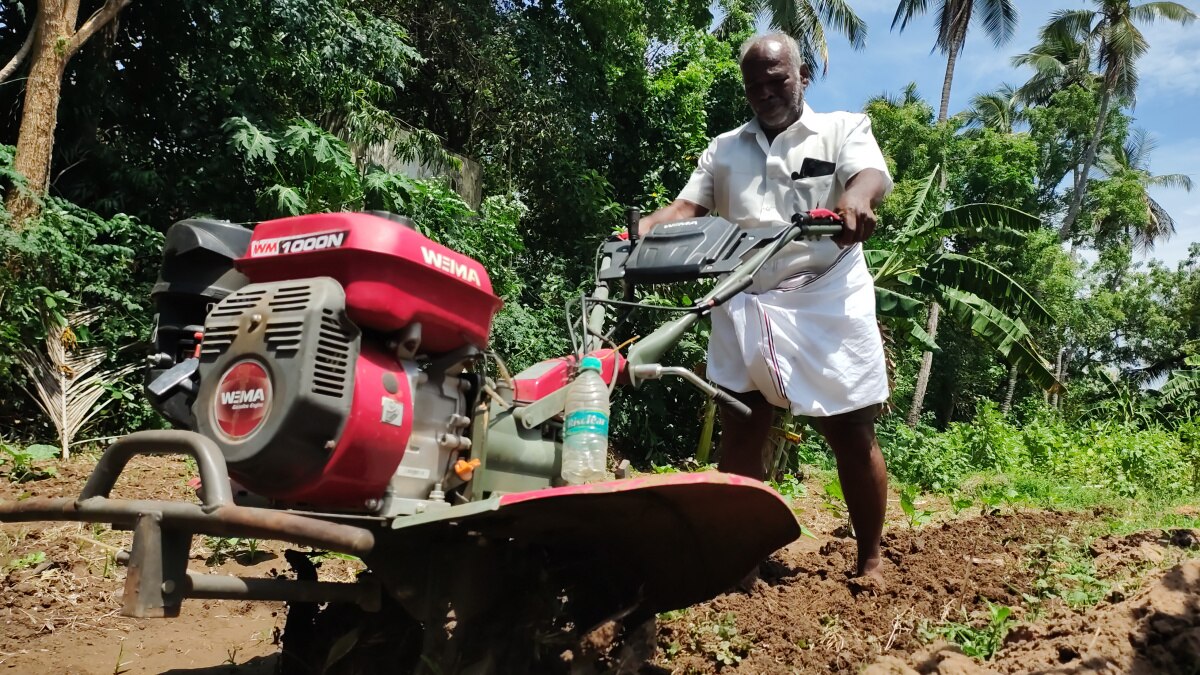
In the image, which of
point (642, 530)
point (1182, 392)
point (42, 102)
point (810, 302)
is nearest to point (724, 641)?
point (642, 530)

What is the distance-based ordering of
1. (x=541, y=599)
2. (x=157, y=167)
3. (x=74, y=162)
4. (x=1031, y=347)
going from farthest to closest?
(x=1031, y=347) < (x=157, y=167) < (x=74, y=162) < (x=541, y=599)

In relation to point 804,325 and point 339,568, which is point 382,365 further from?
point 339,568

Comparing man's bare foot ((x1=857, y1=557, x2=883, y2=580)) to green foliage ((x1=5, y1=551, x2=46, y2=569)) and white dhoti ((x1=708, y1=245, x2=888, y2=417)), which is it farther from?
green foliage ((x1=5, y1=551, x2=46, y2=569))

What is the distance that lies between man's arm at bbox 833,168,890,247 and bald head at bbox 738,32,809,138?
0.38 m

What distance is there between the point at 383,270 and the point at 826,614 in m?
1.76

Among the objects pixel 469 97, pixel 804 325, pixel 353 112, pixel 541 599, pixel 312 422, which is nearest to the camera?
pixel 312 422

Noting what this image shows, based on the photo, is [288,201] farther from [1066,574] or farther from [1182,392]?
[1182,392]

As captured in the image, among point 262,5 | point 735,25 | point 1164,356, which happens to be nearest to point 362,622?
point 262,5

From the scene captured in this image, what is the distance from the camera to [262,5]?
8.20m

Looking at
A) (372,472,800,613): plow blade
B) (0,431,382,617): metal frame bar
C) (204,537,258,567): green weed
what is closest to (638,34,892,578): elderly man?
(372,472,800,613): plow blade

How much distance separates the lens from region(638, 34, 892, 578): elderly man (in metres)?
3.08

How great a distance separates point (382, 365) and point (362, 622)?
0.75 metres

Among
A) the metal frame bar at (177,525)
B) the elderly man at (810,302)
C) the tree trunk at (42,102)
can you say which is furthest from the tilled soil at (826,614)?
the tree trunk at (42,102)

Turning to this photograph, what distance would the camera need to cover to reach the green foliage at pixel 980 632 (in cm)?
254
